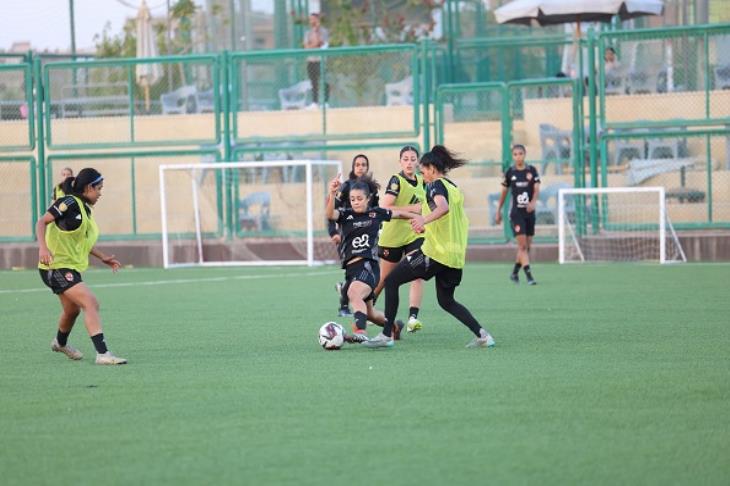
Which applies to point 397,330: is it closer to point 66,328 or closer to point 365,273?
point 365,273

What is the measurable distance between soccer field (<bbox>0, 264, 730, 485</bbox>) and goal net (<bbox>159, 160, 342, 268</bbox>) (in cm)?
1104

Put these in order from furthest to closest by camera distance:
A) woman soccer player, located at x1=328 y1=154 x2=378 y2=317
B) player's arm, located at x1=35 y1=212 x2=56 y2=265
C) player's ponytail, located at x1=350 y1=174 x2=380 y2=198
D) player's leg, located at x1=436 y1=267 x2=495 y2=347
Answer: woman soccer player, located at x1=328 y1=154 x2=378 y2=317 < player's ponytail, located at x1=350 y1=174 x2=380 y2=198 < player's leg, located at x1=436 y1=267 x2=495 y2=347 < player's arm, located at x1=35 y1=212 x2=56 y2=265

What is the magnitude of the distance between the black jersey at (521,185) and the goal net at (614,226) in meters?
4.53

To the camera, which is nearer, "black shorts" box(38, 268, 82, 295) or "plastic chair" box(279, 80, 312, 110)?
"black shorts" box(38, 268, 82, 295)

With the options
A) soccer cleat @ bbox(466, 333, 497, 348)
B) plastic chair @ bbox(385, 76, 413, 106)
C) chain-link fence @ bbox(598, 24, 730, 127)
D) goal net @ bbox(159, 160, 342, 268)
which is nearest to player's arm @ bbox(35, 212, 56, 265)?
soccer cleat @ bbox(466, 333, 497, 348)

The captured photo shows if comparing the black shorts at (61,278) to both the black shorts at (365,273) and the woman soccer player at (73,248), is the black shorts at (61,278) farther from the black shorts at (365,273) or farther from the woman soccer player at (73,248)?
the black shorts at (365,273)

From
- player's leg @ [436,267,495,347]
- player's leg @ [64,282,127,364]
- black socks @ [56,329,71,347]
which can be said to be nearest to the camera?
player's leg @ [64,282,127,364]

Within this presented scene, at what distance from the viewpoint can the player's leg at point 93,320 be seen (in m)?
10.9

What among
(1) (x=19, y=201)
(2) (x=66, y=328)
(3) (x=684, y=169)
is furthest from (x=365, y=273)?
(1) (x=19, y=201)

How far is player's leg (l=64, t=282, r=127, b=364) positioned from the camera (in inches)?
431

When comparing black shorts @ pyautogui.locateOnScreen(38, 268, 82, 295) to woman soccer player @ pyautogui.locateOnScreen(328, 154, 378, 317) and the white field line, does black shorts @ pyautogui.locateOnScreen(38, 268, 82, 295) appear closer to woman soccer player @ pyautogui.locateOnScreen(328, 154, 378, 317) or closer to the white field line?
woman soccer player @ pyautogui.locateOnScreen(328, 154, 378, 317)

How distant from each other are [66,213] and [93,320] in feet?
2.83

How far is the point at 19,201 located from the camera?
2870 cm

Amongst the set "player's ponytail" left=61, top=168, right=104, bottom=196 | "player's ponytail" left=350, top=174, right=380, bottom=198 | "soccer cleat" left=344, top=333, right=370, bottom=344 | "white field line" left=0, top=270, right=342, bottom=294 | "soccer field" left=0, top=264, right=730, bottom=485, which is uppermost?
"player's ponytail" left=61, top=168, right=104, bottom=196
